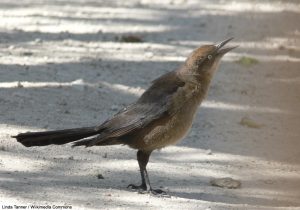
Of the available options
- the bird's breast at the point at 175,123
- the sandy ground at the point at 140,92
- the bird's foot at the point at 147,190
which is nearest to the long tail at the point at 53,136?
the sandy ground at the point at 140,92

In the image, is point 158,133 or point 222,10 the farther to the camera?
point 222,10

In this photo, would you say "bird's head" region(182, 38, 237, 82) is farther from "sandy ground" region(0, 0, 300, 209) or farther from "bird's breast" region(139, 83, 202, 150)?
"sandy ground" region(0, 0, 300, 209)

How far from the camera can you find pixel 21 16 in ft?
55.0

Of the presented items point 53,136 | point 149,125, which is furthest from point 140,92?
point 53,136

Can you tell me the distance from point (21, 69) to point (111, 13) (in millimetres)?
5407

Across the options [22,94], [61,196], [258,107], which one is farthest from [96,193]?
[258,107]

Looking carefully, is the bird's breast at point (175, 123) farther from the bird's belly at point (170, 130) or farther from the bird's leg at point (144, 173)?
the bird's leg at point (144, 173)

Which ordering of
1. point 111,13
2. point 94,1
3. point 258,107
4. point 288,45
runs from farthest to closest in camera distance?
point 94,1, point 111,13, point 288,45, point 258,107

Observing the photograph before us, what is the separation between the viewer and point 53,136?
303 inches

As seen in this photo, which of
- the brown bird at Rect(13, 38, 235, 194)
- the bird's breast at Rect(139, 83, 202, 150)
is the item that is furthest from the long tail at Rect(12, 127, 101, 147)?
the bird's breast at Rect(139, 83, 202, 150)

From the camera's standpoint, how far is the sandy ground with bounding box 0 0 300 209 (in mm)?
8008

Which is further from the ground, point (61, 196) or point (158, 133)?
point (158, 133)

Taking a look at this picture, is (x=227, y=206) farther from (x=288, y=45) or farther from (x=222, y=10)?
(x=222, y=10)

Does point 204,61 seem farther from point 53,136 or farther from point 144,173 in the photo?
point 53,136
